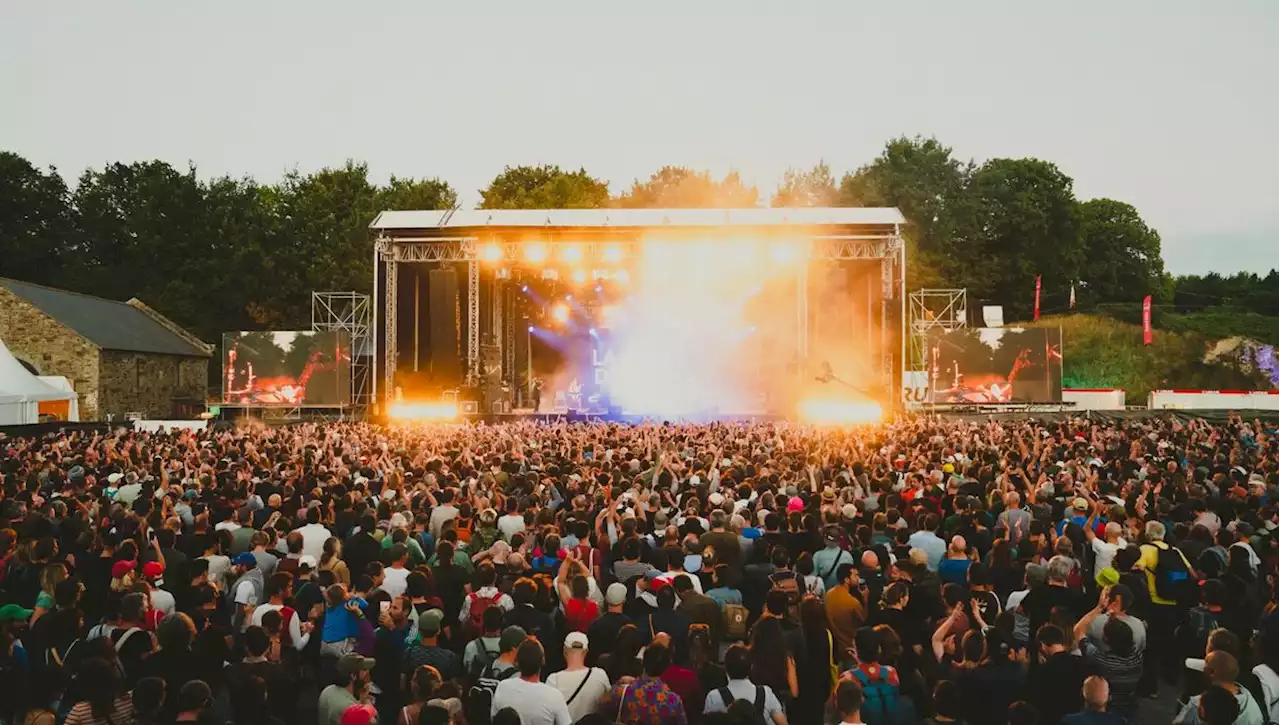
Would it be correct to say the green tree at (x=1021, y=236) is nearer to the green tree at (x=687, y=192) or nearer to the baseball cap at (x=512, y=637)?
the green tree at (x=687, y=192)

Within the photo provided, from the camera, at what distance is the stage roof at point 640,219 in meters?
23.2

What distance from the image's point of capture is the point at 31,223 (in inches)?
2144

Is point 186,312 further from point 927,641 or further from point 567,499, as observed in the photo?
point 927,641

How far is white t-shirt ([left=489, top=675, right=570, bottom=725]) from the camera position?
441cm

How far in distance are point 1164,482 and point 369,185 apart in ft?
170

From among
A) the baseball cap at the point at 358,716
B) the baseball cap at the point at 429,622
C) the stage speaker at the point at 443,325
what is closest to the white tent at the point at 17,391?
the stage speaker at the point at 443,325

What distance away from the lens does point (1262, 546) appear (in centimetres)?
738

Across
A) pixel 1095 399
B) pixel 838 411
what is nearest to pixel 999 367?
pixel 1095 399

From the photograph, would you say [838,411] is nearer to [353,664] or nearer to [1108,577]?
[1108,577]

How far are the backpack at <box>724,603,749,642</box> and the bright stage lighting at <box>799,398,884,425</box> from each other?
1790cm

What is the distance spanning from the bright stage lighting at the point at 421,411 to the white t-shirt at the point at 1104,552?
752 inches

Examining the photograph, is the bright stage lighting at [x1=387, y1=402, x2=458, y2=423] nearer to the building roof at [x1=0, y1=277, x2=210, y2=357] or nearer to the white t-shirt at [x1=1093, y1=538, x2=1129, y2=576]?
the white t-shirt at [x1=1093, y1=538, x2=1129, y2=576]

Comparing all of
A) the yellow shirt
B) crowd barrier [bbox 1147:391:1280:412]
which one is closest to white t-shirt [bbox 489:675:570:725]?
the yellow shirt

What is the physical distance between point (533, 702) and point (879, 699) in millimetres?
1756
